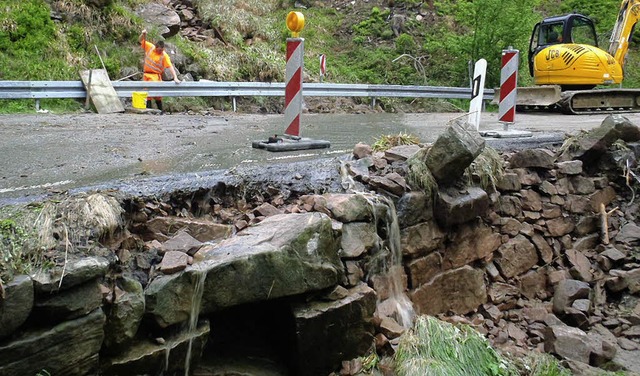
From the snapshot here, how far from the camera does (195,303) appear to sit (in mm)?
3373

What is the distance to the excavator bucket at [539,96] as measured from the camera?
12742 mm

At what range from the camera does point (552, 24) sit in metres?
13.8

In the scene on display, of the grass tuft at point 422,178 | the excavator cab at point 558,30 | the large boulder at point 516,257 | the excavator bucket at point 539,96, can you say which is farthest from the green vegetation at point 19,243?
the excavator cab at point 558,30

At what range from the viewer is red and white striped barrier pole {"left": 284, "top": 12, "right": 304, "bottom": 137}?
226 inches

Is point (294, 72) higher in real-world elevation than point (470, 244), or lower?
higher

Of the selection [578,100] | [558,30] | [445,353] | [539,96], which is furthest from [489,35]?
[445,353]

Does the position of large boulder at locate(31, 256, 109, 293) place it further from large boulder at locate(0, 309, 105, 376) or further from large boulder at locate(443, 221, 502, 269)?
large boulder at locate(443, 221, 502, 269)

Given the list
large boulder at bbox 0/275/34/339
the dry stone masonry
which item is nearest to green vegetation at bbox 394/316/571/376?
the dry stone masonry

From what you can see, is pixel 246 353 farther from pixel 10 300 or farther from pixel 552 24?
pixel 552 24

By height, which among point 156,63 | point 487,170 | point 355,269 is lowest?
point 355,269

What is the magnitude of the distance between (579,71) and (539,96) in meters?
1.06

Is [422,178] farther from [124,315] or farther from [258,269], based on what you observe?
[124,315]

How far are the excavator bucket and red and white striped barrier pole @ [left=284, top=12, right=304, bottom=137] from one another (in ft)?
27.8

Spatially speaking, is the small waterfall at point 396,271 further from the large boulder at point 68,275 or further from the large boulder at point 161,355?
the large boulder at point 68,275
